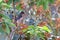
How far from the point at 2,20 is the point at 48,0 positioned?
503mm

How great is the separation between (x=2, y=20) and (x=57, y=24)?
1300 millimetres

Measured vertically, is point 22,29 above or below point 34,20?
below

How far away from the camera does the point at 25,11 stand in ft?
7.69

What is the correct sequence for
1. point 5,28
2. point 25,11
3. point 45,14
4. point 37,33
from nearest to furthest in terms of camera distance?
point 5,28 < point 37,33 < point 25,11 < point 45,14

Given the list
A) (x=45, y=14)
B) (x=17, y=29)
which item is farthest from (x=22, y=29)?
(x=45, y=14)

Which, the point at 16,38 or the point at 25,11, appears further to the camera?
the point at 25,11

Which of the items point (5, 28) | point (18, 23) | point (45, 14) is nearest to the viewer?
point (5, 28)

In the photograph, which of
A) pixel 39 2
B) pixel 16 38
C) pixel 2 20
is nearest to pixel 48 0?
pixel 39 2

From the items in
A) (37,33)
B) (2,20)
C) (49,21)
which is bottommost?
(37,33)

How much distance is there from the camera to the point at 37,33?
175 cm

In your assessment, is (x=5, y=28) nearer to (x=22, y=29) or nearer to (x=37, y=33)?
(x=37, y=33)

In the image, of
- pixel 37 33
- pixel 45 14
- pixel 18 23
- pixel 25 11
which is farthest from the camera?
pixel 45 14

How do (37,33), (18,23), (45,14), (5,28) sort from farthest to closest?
(45,14) → (18,23) → (37,33) → (5,28)

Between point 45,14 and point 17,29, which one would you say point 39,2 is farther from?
point 45,14
